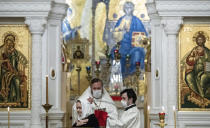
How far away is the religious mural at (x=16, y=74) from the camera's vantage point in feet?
45.8

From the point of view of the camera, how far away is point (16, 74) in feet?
45.8

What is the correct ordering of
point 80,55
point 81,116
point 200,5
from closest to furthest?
point 81,116
point 200,5
point 80,55

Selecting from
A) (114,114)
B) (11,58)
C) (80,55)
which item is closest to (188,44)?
(114,114)

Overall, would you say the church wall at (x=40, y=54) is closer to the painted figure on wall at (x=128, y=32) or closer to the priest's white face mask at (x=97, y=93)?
the priest's white face mask at (x=97, y=93)

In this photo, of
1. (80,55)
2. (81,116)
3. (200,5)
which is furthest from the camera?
(80,55)

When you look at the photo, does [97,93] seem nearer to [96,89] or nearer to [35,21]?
[96,89]

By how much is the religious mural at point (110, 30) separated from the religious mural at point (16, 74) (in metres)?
4.83

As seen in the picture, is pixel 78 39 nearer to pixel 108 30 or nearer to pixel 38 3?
pixel 108 30

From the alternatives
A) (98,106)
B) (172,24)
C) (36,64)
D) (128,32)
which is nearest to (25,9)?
(36,64)

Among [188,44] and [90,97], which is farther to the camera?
[188,44]

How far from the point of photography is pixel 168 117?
1377 cm

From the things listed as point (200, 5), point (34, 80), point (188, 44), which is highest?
point (200, 5)

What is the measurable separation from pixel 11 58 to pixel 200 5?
4.80 meters

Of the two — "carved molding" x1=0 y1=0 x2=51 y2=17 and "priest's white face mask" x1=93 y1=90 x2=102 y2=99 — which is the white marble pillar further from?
"carved molding" x1=0 y1=0 x2=51 y2=17
